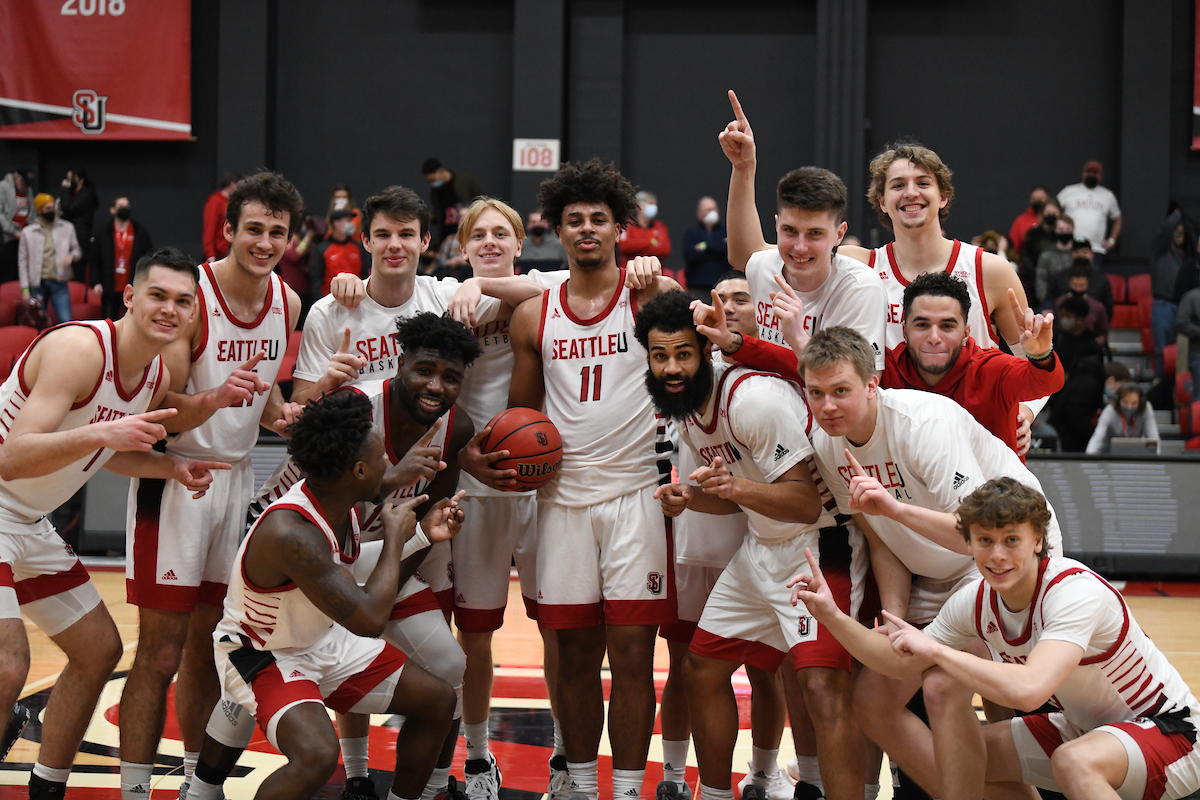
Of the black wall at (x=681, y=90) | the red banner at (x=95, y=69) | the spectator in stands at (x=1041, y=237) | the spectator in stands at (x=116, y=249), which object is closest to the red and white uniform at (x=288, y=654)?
the spectator in stands at (x=1041, y=237)

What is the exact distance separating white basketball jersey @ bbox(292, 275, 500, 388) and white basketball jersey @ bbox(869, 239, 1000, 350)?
183 centimetres

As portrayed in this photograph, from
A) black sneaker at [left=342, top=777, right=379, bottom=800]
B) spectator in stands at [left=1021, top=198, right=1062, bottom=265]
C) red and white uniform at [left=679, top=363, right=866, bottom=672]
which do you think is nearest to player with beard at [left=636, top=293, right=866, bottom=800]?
red and white uniform at [left=679, top=363, right=866, bottom=672]

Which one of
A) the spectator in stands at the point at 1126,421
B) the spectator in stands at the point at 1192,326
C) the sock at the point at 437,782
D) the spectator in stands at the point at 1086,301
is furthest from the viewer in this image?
the spectator in stands at the point at 1192,326

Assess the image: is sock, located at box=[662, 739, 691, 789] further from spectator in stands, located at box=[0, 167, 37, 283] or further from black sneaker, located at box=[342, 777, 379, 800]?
spectator in stands, located at box=[0, 167, 37, 283]

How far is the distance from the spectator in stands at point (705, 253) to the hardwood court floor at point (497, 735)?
7.03m

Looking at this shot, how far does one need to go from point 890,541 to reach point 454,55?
574 inches

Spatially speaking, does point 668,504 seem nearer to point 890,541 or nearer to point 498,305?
point 890,541

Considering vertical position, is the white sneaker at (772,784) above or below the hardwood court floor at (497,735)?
above

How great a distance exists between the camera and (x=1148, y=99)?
16.5m

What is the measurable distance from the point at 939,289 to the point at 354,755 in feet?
10.6

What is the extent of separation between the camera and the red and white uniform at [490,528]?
5.14 metres

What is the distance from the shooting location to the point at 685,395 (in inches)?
179

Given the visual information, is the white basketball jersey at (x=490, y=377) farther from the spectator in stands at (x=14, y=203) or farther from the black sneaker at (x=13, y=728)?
the spectator in stands at (x=14, y=203)

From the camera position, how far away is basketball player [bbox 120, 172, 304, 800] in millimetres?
4688
